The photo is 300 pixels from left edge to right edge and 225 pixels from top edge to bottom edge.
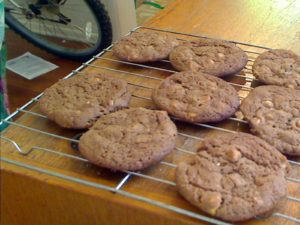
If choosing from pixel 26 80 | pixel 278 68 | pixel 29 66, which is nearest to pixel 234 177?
pixel 278 68

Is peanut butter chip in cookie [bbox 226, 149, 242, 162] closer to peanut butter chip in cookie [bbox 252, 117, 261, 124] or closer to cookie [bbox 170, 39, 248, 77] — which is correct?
peanut butter chip in cookie [bbox 252, 117, 261, 124]

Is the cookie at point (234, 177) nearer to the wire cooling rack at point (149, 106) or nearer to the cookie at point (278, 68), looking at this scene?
the wire cooling rack at point (149, 106)

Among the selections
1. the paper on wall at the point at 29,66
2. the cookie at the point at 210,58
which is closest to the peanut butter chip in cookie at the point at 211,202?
the cookie at the point at 210,58

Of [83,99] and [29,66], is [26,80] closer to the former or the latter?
[29,66]

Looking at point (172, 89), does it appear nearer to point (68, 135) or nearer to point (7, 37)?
point (68, 135)

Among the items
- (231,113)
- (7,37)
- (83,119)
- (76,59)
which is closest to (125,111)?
(83,119)

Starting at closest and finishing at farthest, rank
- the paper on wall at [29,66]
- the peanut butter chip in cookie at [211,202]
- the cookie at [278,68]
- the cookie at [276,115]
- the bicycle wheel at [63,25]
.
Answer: the peanut butter chip in cookie at [211,202] < the cookie at [276,115] < the cookie at [278,68] < the bicycle wheel at [63,25] < the paper on wall at [29,66]
